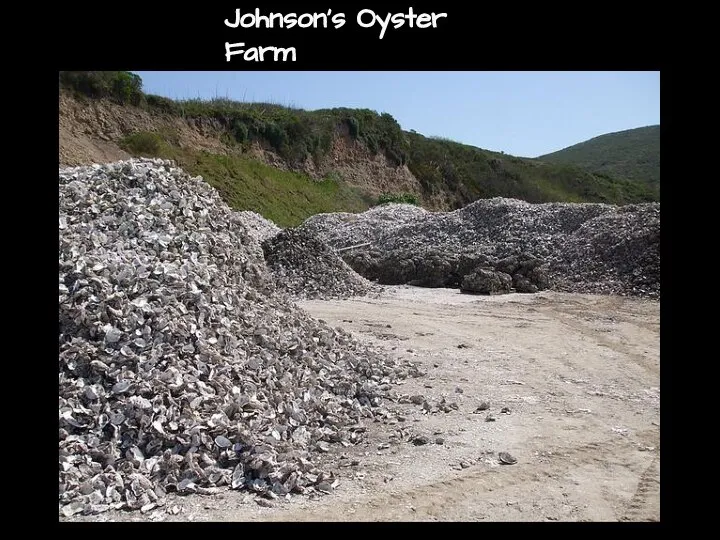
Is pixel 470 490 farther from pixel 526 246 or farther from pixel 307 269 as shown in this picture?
pixel 526 246

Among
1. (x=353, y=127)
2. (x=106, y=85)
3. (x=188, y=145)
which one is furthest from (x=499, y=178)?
(x=106, y=85)

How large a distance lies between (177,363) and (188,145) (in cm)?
2356

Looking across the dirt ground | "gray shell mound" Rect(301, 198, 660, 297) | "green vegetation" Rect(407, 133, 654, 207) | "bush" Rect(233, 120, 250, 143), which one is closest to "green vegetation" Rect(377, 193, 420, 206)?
"green vegetation" Rect(407, 133, 654, 207)

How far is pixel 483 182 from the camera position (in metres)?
42.9

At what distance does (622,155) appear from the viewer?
64688mm

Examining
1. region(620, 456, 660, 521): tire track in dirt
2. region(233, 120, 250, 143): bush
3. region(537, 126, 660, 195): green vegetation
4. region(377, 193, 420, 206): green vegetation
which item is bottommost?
region(620, 456, 660, 521): tire track in dirt

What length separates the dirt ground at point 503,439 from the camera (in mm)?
3564

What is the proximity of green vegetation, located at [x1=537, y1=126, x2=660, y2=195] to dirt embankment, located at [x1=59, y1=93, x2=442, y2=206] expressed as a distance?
2623cm

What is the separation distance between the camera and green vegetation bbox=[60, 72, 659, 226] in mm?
25094

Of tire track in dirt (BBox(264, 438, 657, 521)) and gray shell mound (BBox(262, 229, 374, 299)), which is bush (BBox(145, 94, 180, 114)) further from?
tire track in dirt (BBox(264, 438, 657, 521))

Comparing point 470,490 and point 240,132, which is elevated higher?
point 240,132

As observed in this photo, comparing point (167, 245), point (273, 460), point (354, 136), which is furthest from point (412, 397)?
point (354, 136)

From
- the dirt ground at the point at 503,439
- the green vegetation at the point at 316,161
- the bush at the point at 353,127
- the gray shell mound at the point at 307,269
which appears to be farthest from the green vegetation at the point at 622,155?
the dirt ground at the point at 503,439

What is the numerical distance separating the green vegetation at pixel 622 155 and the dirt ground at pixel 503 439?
1893 inches
